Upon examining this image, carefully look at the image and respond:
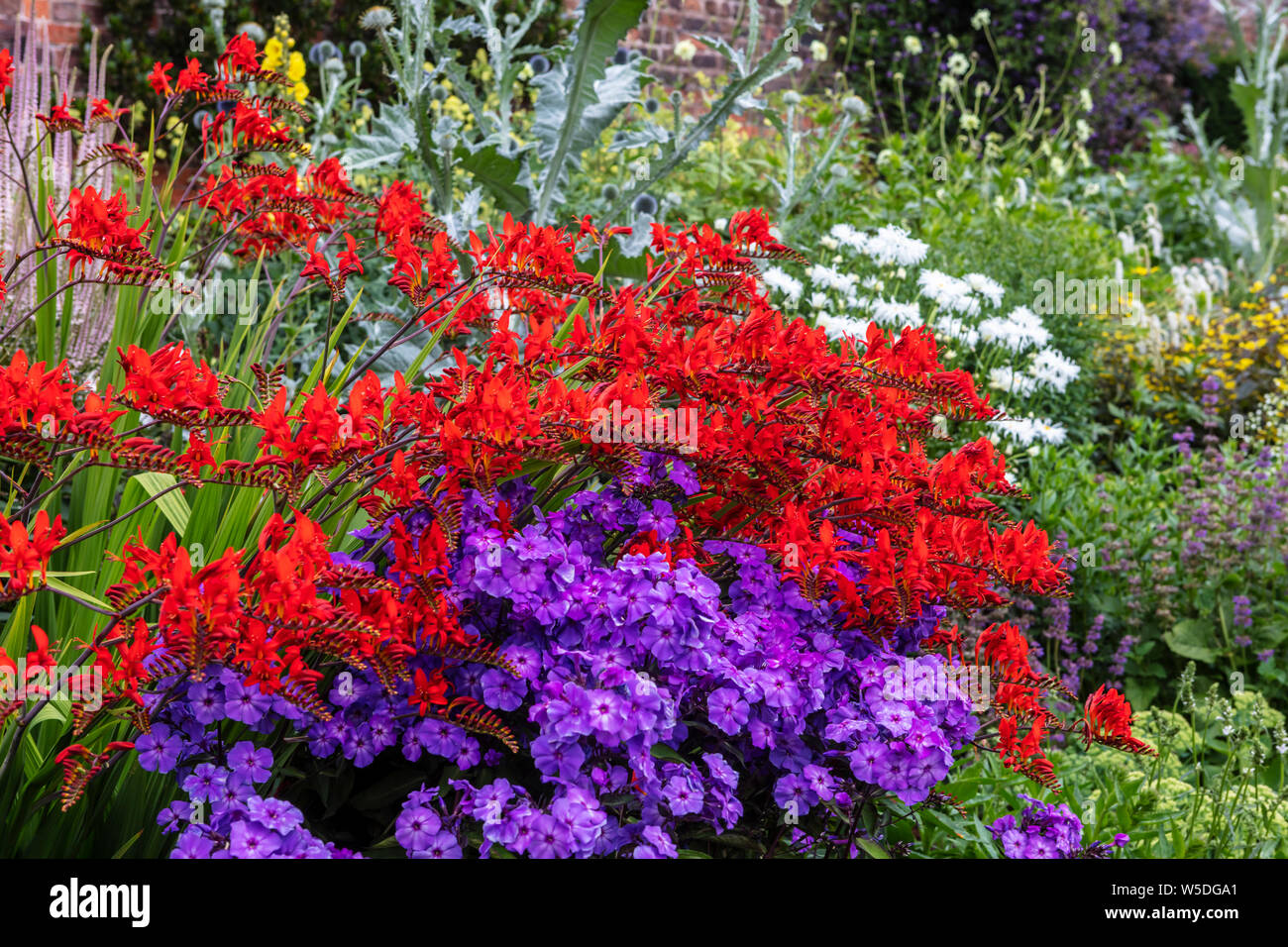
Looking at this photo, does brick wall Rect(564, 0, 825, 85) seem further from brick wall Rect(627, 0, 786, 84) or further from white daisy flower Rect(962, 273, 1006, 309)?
white daisy flower Rect(962, 273, 1006, 309)

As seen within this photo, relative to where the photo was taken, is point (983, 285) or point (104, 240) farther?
point (983, 285)

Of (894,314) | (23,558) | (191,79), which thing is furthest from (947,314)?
(23,558)

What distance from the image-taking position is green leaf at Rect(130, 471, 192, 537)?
2.01 meters

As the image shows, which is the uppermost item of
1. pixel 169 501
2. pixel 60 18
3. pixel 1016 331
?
pixel 60 18

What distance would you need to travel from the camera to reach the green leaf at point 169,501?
2.01 metres

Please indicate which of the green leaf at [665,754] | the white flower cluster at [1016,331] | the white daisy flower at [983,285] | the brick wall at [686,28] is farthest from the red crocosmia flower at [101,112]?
the brick wall at [686,28]

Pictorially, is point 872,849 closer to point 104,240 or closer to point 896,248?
point 104,240

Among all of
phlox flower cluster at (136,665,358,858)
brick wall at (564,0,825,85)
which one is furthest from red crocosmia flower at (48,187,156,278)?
brick wall at (564,0,825,85)

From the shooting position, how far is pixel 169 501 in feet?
6.72

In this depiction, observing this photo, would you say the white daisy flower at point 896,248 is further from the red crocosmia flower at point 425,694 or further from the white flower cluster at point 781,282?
the red crocosmia flower at point 425,694

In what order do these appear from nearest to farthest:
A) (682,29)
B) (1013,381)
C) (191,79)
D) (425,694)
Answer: (425,694) < (191,79) < (1013,381) < (682,29)

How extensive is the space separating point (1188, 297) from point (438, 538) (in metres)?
5.54
